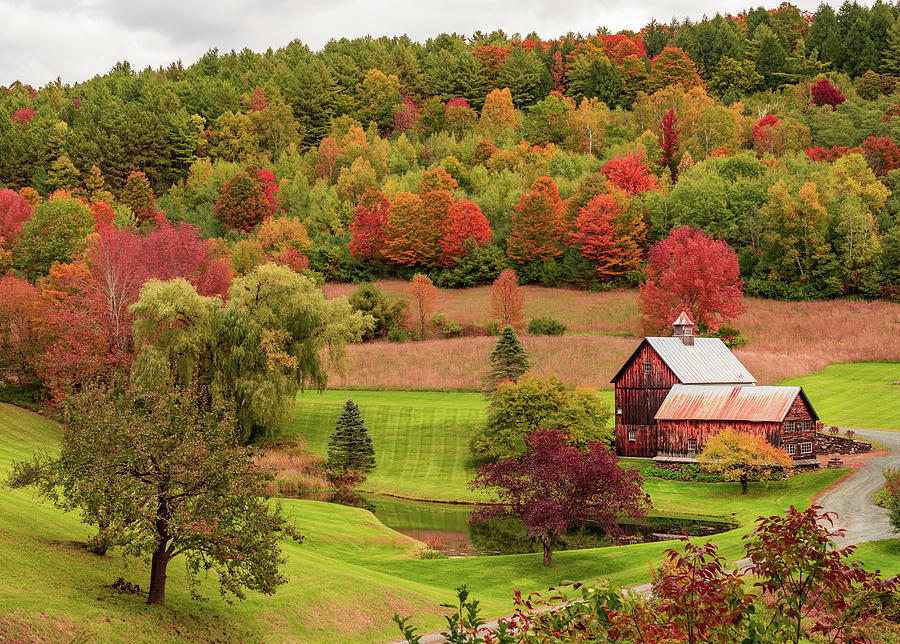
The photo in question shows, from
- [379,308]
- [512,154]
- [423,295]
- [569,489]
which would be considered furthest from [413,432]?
[512,154]

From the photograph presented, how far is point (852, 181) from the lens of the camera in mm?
92312

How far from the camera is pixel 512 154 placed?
4968 inches

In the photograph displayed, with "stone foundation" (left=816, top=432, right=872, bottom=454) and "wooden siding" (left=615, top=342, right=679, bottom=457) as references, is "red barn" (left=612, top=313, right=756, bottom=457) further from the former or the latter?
"stone foundation" (left=816, top=432, right=872, bottom=454)

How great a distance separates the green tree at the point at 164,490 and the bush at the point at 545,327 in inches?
2304

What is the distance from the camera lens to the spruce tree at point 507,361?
60.2 meters

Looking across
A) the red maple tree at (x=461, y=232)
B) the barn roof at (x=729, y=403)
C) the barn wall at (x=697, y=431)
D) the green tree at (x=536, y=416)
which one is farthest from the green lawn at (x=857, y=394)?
the red maple tree at (x=461, y=232)

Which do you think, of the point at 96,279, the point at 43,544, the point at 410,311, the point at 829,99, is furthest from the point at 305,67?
the point at 43,544

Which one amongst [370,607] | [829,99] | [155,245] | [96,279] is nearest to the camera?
[370,607]

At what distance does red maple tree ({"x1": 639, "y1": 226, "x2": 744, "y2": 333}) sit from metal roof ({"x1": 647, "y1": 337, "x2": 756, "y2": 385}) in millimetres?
13613

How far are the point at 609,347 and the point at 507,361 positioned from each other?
14.8m

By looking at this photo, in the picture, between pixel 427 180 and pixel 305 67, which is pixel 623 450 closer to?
pixel 427 180

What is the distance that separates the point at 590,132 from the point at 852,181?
50.3m

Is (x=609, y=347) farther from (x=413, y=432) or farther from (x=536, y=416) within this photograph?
(x=536, y=416)

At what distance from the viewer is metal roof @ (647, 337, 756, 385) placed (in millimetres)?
56875
